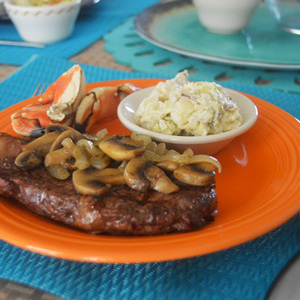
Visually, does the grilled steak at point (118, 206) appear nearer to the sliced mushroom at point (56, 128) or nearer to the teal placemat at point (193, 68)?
the sliced mushroom at point (56, 128)

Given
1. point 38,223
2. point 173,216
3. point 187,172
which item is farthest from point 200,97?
point 38,223

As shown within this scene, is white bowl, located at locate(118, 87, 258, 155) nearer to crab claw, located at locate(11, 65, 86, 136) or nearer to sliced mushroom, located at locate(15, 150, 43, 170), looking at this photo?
crab claw, located at locate(11, 65, 86, 136)

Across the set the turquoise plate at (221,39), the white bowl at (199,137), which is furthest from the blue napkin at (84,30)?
the white bowl at (199,137)

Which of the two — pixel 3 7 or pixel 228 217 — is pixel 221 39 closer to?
pixel 3 7

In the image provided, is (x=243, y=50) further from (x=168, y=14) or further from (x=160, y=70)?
(x=168, y=14)

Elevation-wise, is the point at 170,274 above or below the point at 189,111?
below

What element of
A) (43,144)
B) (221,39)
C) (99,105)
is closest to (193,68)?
(221,39)
